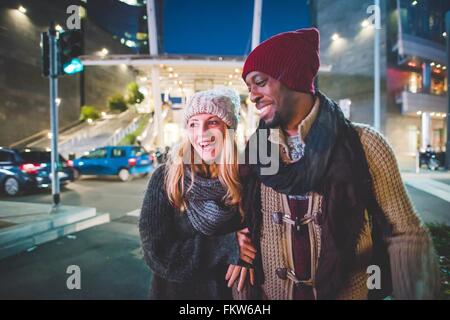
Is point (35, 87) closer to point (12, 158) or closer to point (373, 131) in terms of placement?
point (12, 158)

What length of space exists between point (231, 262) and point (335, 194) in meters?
0.67

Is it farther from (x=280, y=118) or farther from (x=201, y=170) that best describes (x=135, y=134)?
(x=280, y=118)

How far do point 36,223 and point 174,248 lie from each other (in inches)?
171

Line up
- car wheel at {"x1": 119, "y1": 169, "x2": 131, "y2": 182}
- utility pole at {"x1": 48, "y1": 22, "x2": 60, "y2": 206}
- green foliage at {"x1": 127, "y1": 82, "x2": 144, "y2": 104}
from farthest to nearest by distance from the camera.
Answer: green foliage at {"x1": 127, "y1": 82, "x2": 144, "y2": 104} → car wheel at {"x1": 119, "y1": 169, "x2": 131, "y2": 182} → utility pole at {"x1": 48, "y1": 22, "x2": 60, "y2": 206}

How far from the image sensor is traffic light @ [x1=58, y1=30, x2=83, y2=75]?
5559 millimetres

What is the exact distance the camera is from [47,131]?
→ 24.2 m

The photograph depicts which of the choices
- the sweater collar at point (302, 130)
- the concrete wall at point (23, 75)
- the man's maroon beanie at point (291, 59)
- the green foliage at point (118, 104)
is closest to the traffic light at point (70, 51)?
the man's maroon beanie at point (291, 59)

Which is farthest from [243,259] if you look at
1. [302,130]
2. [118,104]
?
[118,104]

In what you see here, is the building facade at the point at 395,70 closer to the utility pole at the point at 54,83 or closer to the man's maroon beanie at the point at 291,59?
the utility pole at the point at 54,83

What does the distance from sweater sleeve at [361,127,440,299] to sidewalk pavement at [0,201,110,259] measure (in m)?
4.63

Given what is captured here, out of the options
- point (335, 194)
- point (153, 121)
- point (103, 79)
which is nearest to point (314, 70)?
point (335, 194)

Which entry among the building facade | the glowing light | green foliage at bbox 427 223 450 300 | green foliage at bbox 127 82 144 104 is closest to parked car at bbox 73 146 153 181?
green foliage at bbox 427 223 450 300

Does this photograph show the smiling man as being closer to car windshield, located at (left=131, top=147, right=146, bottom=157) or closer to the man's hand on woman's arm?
the man's hand on woman's arm

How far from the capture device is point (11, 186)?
29.2ft
